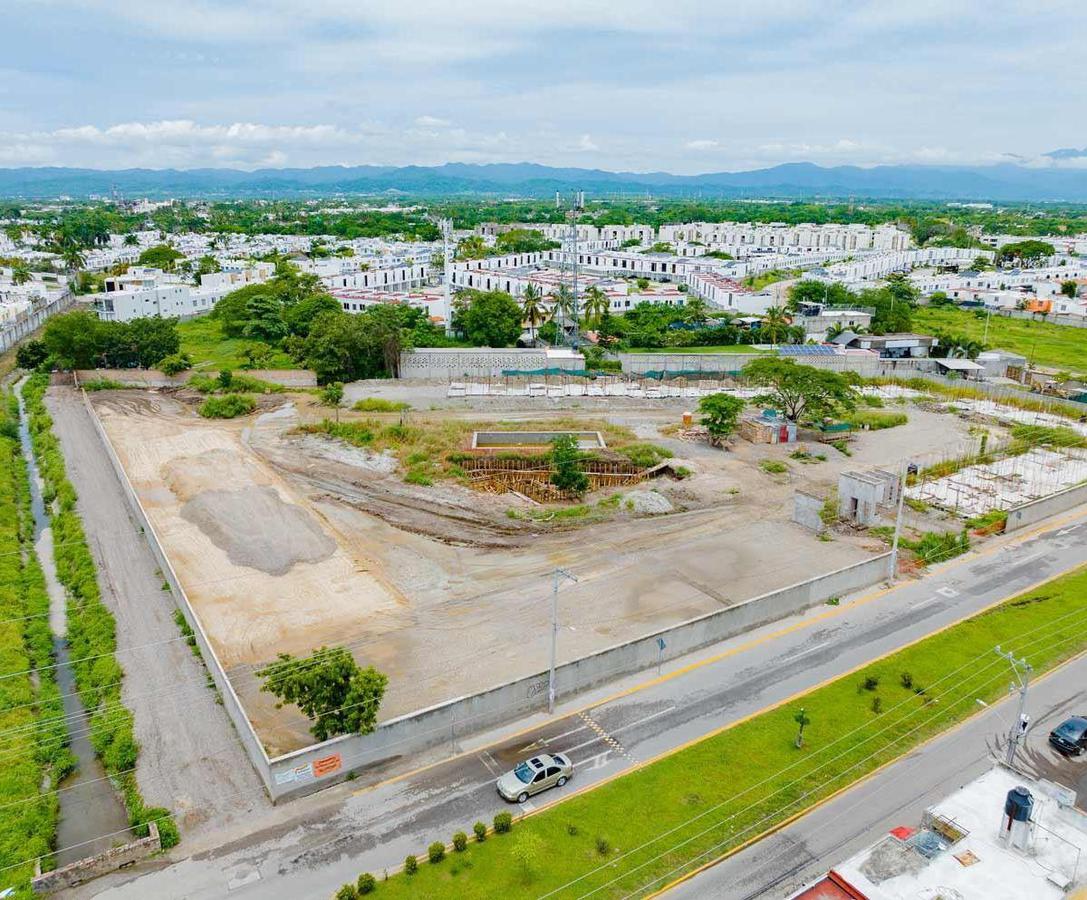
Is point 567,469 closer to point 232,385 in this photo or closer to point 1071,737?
point 1071,737

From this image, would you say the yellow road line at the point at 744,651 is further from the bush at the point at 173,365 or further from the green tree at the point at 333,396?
the bush at the point at 173,365

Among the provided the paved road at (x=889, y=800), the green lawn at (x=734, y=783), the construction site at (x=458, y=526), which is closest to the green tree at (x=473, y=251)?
the construction site at (x=458, y=526)

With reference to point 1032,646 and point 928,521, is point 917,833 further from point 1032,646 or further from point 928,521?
point 928,521

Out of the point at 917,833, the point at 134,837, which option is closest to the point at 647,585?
the point at 917,833

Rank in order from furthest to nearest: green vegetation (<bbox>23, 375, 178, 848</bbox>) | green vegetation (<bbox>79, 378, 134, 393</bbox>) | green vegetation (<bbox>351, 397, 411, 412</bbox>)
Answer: green vegetation (<bbox>79, 378, 134, 393</bbox>), green vegetation (<bbox>351, 397, 411, 412</bbox>), green vegetation (<bbox>23, 375, 178, 848</bbox>)

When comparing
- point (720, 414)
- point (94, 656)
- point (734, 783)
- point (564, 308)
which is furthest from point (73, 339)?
point (734, 783)

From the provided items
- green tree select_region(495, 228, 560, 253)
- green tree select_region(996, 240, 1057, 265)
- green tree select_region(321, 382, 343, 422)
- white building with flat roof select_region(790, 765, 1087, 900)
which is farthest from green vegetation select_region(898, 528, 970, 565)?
green tree select_region(996, 240, 1057, 265)

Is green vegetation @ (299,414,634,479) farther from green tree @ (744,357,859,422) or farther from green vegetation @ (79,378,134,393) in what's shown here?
green vegetation @ (79,378,134,393)
